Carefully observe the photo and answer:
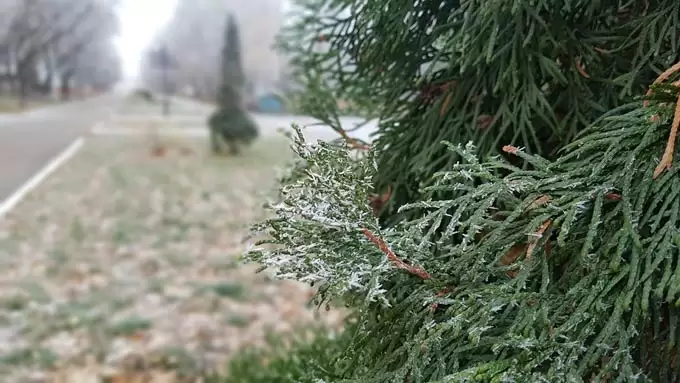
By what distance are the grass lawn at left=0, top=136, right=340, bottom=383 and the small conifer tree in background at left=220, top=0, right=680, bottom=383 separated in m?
0.56

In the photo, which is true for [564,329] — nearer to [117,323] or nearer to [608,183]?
[608,183]

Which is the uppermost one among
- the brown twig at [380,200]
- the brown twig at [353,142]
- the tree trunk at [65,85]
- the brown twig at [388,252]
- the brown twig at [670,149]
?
the brown twig at [670,149]

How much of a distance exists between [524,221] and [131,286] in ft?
14.7

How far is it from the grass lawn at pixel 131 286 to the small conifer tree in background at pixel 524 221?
56cm

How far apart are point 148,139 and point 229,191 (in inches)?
310

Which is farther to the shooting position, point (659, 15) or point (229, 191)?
point (229, 191)

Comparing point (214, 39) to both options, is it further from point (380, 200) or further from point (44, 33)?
point (380, 200)

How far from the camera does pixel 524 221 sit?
89 cm

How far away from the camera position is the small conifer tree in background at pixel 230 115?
Result: 1417cm

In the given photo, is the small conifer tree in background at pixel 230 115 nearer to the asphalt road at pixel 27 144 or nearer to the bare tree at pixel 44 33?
the asphalt road at pixel 27 144

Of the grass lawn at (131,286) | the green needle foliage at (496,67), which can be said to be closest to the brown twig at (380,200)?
the green needle foliage at (496,67)

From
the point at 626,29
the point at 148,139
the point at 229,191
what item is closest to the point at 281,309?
the point at 626,29

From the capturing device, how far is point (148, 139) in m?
16.6

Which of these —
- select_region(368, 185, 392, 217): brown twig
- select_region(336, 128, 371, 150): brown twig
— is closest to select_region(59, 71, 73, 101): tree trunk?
select_region(336, 128, 371, 150): brown twig
